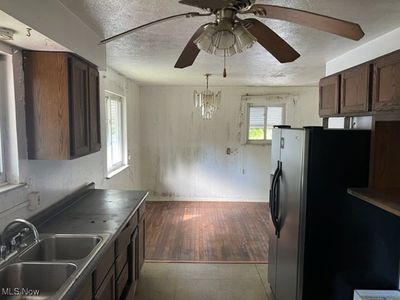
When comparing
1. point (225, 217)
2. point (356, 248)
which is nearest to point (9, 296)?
point (356, 248)

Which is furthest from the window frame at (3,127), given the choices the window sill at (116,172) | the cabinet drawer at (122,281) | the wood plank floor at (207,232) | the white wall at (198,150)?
the white wall at (198,150)

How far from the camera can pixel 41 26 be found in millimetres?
1648

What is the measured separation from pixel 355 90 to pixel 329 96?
54 cm

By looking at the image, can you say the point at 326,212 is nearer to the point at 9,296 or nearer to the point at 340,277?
the point at 340,277

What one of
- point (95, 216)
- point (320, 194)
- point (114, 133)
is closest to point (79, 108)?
point (95, 216)

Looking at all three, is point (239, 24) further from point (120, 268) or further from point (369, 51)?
point (369, 51)

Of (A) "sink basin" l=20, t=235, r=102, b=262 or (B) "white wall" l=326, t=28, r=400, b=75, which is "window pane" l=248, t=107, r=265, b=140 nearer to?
(B) "white wall" l=326, t=28, r=400, b=75

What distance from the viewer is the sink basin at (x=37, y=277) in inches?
61.7

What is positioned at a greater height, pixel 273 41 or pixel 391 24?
pixel 391 24

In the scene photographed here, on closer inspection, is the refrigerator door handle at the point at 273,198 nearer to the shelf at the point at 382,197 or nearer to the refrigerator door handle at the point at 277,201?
the refrigerator door handle at the point at 277,201

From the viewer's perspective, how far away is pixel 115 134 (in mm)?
4629

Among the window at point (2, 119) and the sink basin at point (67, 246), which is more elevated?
the window at point (2, 119)

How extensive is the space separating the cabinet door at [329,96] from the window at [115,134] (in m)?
2.69

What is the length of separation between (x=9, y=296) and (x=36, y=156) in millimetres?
893
